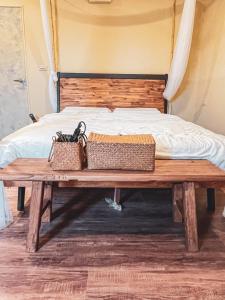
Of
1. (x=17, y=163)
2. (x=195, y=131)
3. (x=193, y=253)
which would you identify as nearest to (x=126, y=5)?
(x=195, y=131)

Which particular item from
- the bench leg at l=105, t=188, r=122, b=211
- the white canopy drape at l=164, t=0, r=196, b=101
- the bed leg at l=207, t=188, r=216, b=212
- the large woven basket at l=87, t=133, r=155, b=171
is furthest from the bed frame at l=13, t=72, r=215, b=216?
the large woven basket at l=87, t=133, r=155, b=171

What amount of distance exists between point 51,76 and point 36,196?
7.52 ft

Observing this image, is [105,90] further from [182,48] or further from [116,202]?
[116,202]

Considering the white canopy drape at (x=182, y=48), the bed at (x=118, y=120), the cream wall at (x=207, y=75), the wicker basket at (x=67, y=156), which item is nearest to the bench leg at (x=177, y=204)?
the bed at (x=118, y=120)

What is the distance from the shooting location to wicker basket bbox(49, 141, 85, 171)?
158cm

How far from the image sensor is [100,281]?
1.34 meters

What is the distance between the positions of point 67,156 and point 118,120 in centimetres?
132

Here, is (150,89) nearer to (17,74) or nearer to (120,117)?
(120,117)

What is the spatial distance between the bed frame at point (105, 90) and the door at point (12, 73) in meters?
0.62

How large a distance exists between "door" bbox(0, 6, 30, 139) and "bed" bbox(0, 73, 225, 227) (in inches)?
23.9

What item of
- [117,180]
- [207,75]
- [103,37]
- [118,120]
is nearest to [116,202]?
[117,180]

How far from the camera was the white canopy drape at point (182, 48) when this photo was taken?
2.90 m

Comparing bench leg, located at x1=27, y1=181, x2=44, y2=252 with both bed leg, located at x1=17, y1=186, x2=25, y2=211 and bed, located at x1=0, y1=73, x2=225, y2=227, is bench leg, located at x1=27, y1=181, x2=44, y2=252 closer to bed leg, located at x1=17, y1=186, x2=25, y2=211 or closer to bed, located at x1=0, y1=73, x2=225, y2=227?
bed, located at x1=0, y1=73, x2=225, y2=227

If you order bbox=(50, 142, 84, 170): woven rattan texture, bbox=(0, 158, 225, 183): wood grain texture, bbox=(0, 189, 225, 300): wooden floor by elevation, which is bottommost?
bbox=(0, 189, 225, 300): wooden floor
